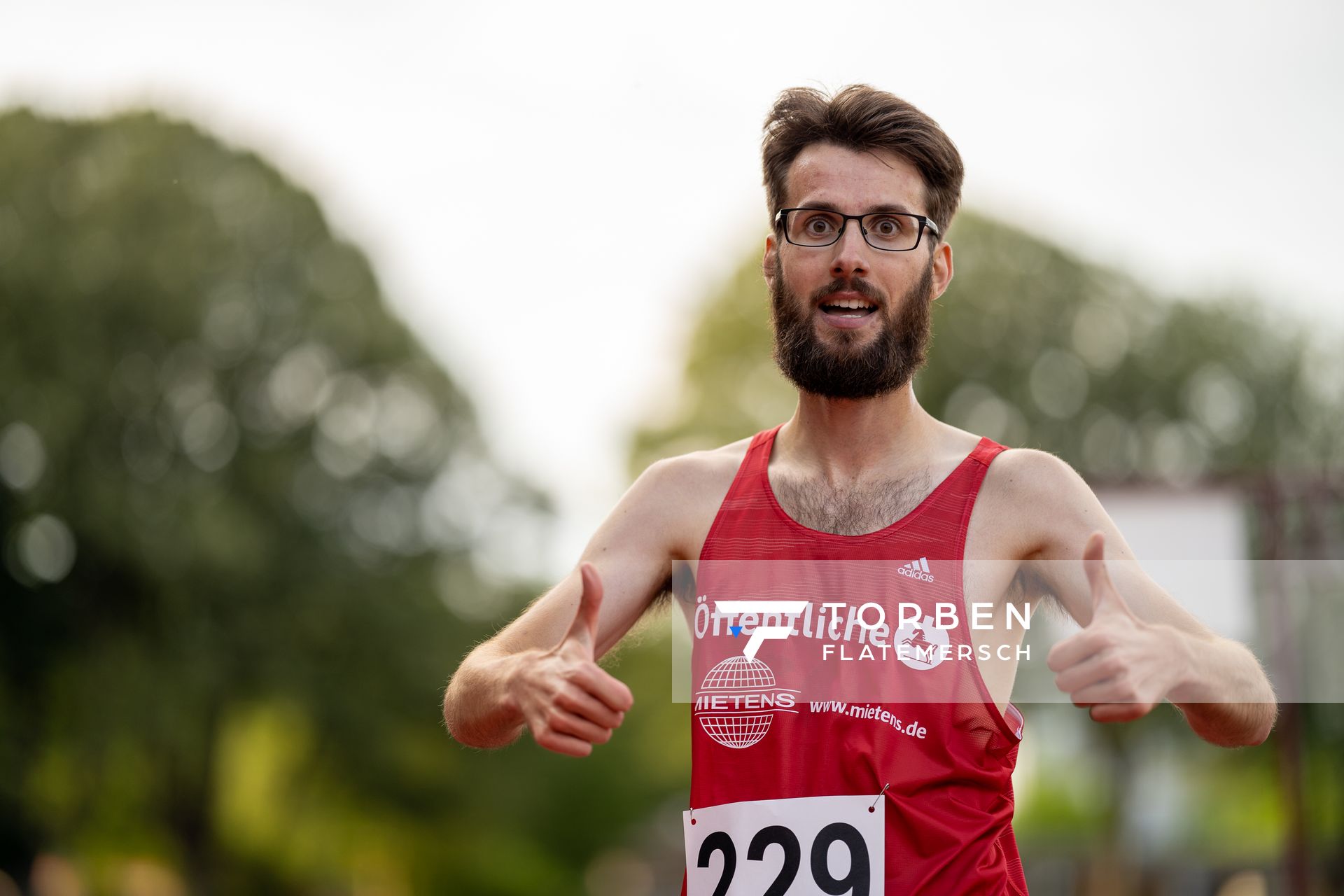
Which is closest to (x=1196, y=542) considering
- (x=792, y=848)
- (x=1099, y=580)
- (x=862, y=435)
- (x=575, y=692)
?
(x=862, y=435)

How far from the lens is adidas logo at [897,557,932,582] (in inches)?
127

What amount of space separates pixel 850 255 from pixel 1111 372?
896 inches

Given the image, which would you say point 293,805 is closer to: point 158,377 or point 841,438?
point 158,377

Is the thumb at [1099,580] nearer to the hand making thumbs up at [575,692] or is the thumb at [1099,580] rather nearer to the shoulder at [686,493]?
the hand making thumbs up at [575,692]

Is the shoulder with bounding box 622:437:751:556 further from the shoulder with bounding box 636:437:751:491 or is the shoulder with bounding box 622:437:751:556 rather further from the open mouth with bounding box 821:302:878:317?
the open mouth with bounding box 821:302:878:317

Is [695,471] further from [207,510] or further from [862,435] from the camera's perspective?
[207,510]

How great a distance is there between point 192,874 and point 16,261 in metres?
9.60

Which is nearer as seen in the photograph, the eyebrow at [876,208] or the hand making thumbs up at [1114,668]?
the hand making thumbs up at [1114,668]

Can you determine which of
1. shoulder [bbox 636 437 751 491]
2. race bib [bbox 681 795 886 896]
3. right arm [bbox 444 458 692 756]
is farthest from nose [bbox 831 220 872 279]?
race bib [bbox 681 795 886 896]

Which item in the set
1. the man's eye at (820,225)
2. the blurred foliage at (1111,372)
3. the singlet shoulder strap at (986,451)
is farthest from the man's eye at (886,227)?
the blurred foliage at (1111,372)

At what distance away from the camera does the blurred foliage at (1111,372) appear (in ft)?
78.0

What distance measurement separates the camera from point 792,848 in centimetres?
311

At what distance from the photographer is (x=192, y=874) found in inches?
827

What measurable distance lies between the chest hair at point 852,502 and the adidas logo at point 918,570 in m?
0.13
